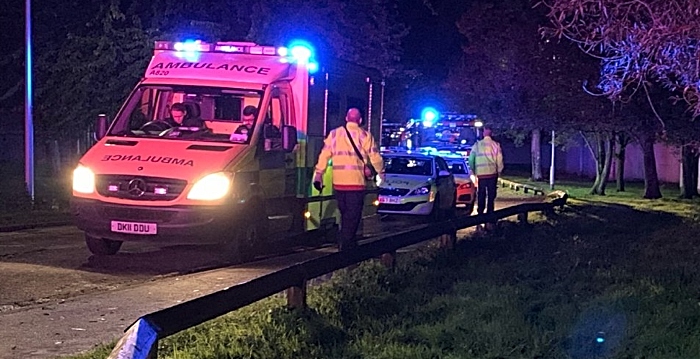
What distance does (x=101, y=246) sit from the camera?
43.2ft

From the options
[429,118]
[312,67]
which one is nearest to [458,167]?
[429,118]

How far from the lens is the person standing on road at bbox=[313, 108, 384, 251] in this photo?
470 inches

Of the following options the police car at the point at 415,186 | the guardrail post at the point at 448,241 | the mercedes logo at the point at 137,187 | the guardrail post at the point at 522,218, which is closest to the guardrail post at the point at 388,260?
the guardrail post at the point at 448,241

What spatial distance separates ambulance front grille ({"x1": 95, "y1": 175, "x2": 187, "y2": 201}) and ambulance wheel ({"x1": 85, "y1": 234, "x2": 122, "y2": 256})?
1.02m

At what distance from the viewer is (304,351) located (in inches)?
295

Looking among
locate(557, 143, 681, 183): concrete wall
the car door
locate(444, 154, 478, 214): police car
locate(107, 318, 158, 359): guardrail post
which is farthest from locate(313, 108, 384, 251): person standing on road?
locate(557, 143, 681, 183): concrete wall

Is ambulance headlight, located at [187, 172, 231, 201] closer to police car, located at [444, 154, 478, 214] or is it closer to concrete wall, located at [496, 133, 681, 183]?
police car, located at [444, 154, 478, 214]

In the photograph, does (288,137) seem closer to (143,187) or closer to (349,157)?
(349,157)

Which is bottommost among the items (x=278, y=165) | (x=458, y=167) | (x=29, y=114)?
(x=458, y=167)

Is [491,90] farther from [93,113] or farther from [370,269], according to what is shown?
[370,269]

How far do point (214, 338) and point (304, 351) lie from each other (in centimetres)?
70

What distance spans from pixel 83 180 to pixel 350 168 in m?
3.23

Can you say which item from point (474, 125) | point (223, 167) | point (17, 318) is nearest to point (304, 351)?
point (17, 318)

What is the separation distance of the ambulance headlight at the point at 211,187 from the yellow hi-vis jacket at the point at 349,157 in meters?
1.10
